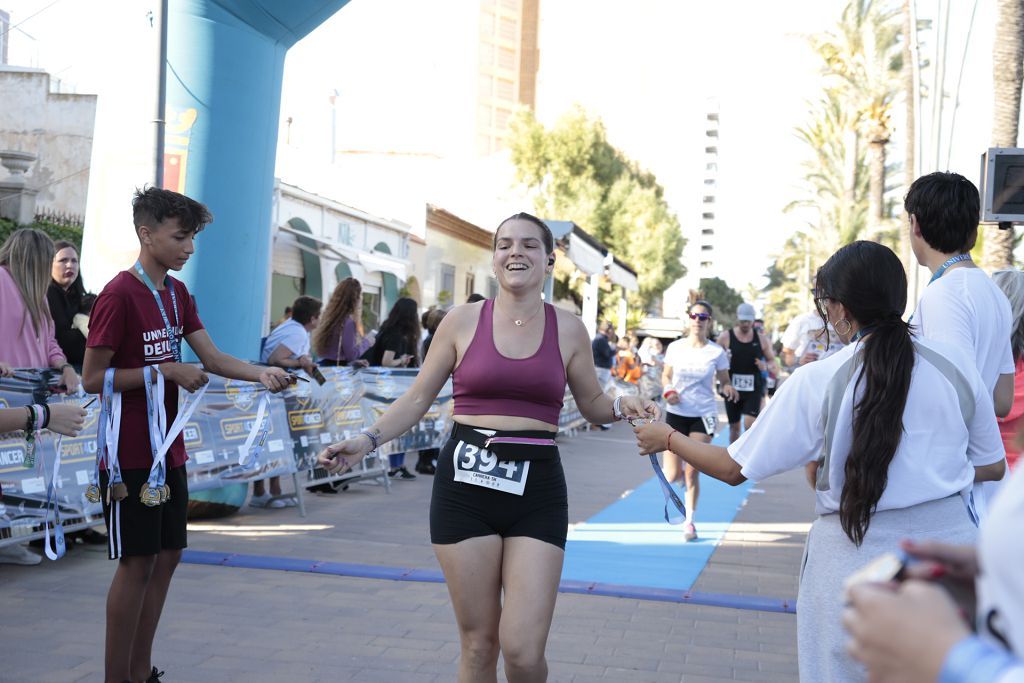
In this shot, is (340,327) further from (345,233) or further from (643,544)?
(345,233)

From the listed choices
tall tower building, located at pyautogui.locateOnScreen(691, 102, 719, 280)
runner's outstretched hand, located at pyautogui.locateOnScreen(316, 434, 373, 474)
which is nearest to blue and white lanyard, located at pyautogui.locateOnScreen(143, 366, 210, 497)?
runner's outstretched hand, located at pyautogui.locateOnScreen(316, 434, 373, 474)

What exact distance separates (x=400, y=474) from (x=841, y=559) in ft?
33.7

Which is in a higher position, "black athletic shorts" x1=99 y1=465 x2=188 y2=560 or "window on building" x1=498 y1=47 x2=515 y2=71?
"window on building" x1=498 y1=47 x2=515 y2=71

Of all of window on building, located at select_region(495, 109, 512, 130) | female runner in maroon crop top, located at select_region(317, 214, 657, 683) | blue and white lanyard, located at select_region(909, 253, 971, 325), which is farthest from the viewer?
window on building, located at select_region(495, 109, 512, 130)

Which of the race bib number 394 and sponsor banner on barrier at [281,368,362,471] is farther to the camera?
sponsor banner on barrier at [281,368,362,471]

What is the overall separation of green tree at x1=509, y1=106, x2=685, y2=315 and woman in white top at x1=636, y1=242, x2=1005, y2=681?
132 feet

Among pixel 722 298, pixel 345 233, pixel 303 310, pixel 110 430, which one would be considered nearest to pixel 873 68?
pixel 345 233

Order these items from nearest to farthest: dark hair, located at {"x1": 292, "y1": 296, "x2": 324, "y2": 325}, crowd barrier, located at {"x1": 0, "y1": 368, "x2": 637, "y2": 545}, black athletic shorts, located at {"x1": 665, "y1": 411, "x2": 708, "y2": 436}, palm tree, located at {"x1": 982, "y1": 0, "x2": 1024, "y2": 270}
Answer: crowd barrier, located at {"x1": 0, "y1": 368, "x2": 637, "y2": 545}
black athletic shorts, located at {"x1": 665, "y1": 411, "x2": 708, "y2": 436}
dark hair, located at {"x1": 292, "y1": 296, "x2": 324, "y2": 325}
palm tree, located at {"x1": 982, "y1": 0, "x2": 1024, "y2": 270}

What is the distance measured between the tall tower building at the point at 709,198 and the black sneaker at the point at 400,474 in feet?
508

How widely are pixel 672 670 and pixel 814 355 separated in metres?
6.18

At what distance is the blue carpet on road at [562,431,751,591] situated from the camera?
7734mm

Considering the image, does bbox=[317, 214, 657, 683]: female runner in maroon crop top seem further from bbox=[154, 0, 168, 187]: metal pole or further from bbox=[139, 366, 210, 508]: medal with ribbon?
bbox=[154, 0, 168, 187]: metal pole

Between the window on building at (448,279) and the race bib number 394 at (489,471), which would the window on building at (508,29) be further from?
the race bib number 394 at (489,471)

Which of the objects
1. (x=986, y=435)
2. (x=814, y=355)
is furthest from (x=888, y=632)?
(x=814, y=355)
